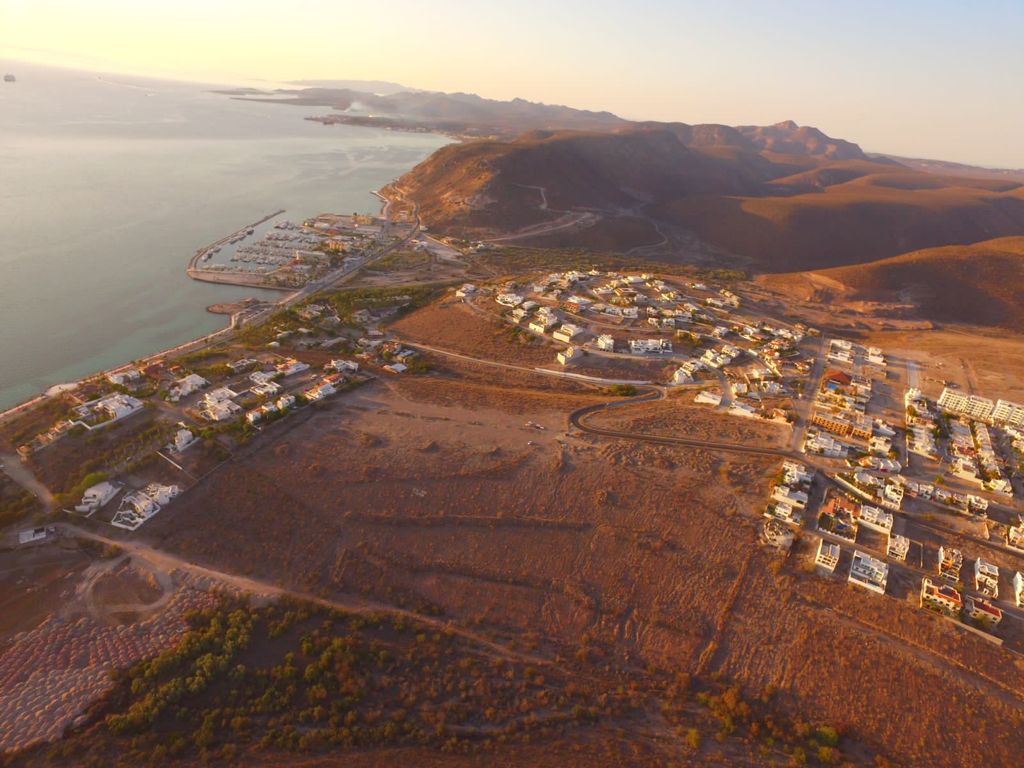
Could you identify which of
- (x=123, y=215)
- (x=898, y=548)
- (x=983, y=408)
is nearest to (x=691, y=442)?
(x=898, y=548)

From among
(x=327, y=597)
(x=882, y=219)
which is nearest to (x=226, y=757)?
(x=327, y=597)

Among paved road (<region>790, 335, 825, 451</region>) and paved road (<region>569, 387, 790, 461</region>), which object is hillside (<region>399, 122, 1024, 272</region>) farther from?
paved road (<region>569, 387, 790, 461</region>)

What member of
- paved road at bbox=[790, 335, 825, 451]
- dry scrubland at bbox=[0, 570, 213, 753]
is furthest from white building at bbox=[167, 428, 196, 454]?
paved road at bbox=[790, 335, 825, 451]

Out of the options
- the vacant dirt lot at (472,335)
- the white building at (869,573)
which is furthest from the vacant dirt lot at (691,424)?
the vacant dirt lot at (472,335)

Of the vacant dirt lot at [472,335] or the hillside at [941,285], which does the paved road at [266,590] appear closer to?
the vacant dirt lot at [472,335]

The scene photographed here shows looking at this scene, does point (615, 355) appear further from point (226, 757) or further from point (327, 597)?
point (226, 757)

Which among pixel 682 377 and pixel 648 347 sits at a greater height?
pixel 648 347

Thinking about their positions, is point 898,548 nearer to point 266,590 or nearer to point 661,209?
point 266,590
